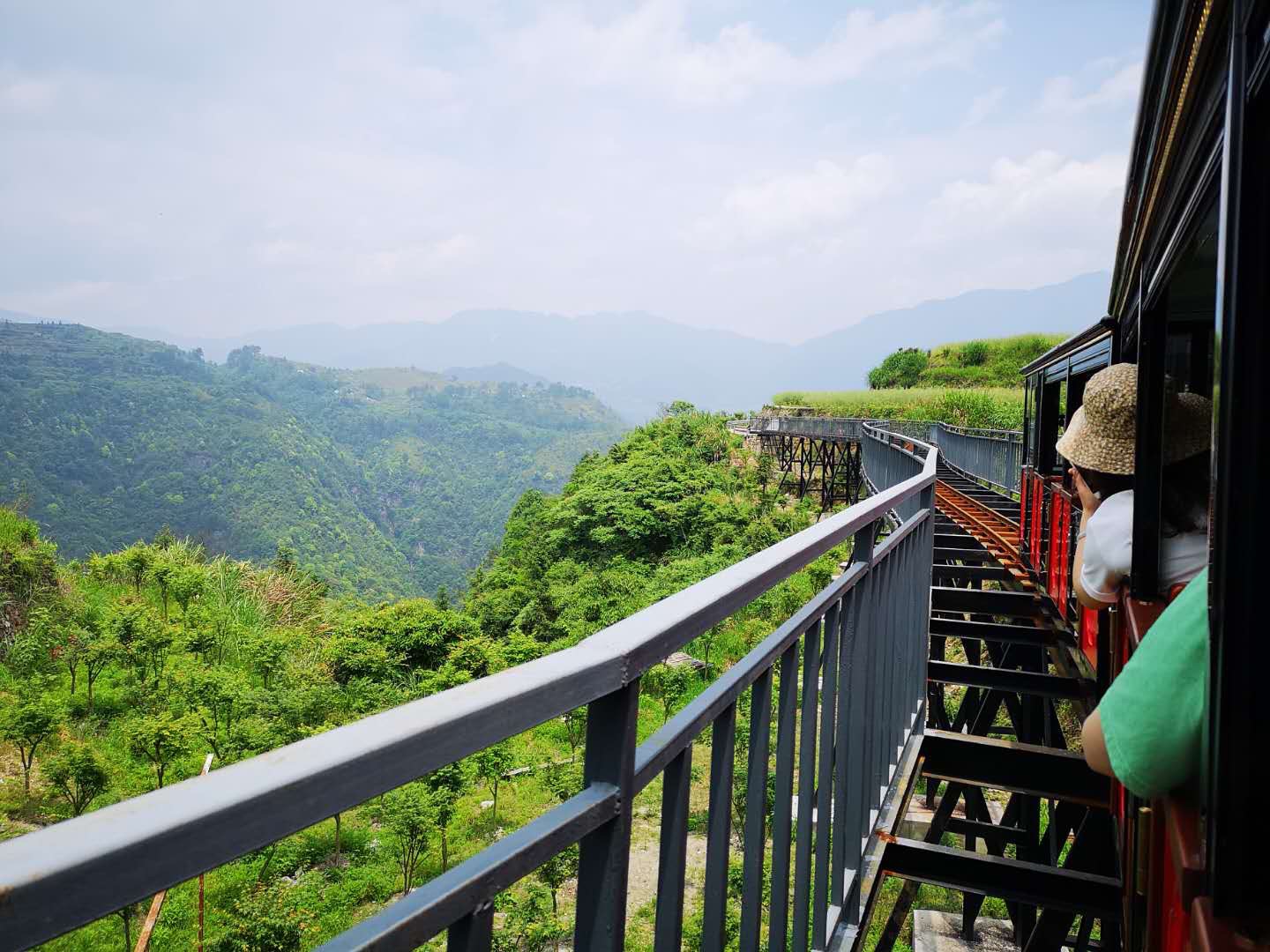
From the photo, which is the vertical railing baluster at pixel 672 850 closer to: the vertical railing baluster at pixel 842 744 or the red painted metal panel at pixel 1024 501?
the vertical railing baluster at pixel 842 744

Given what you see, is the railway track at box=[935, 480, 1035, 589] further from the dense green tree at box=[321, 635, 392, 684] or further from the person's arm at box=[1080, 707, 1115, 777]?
the dense green tree at box=[321, 635, 392, 684]

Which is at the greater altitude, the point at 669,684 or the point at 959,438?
the point at 959,438

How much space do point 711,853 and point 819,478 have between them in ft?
100

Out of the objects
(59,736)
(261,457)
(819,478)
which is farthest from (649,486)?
(261,457)

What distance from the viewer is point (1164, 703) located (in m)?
1.36

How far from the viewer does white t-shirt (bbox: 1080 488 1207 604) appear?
7.84 ft

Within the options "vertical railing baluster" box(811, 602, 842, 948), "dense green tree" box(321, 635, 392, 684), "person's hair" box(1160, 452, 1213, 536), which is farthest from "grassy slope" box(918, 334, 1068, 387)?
"vertical railing baluster" box(811, 602, 842, 948)

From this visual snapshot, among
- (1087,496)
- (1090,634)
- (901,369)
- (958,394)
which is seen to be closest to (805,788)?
(1087,496)

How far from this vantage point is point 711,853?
140 centimetres

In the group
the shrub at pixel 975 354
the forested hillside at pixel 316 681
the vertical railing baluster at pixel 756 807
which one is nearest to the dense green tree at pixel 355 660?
Answer: the forested hillside at pixel 316 681

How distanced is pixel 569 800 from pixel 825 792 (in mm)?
1564

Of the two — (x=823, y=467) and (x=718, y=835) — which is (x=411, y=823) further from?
(x=823, y=467)

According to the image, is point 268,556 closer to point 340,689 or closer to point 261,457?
point 261,457

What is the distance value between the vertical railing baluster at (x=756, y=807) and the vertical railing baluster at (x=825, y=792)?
0.54 m
